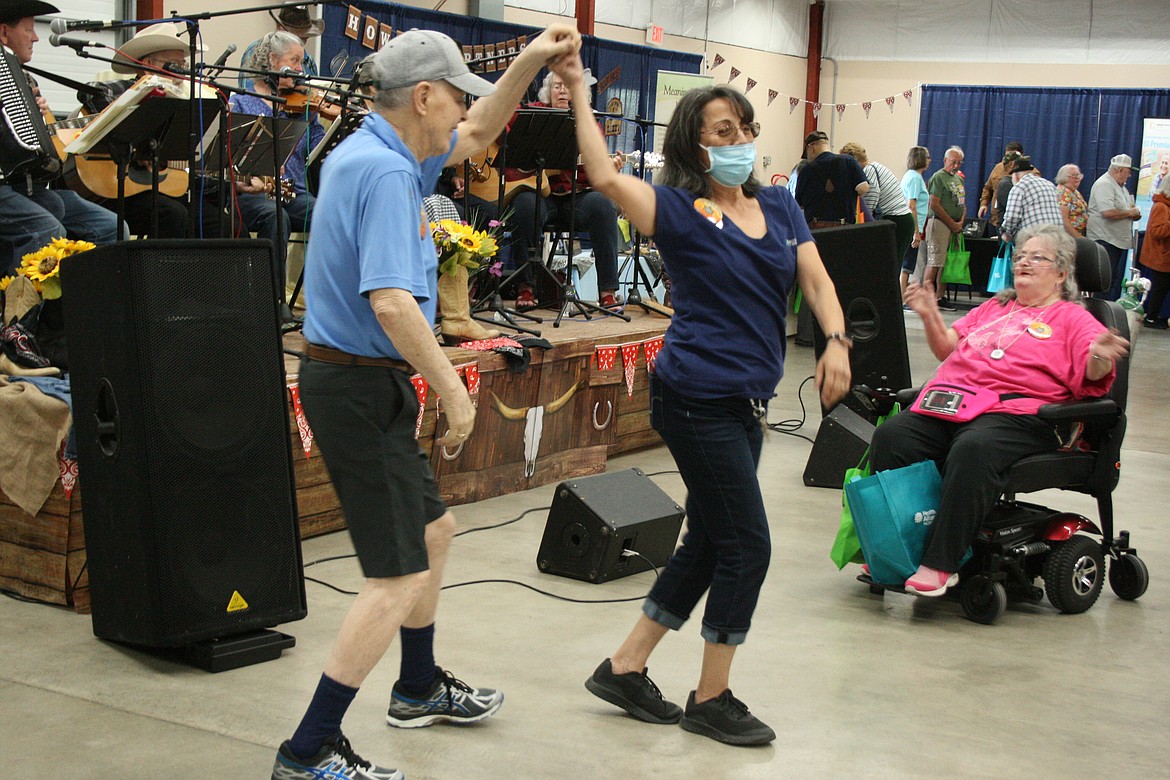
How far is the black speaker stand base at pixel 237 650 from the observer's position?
307cm

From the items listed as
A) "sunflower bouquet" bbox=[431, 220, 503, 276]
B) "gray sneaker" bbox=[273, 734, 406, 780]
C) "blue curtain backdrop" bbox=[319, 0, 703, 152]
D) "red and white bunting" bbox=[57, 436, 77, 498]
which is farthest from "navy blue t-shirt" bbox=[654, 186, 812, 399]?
"blue curtain backdrop" bbox=[319, 0, 703, 152]

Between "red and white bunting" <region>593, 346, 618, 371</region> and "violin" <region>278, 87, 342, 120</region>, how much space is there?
1.54 metres

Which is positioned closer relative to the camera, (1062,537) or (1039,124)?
(1062,537)

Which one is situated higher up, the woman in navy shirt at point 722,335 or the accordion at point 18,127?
the accordion at point 18,127

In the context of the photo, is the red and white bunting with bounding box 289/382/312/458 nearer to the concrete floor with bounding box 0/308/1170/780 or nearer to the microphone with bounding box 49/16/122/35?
the concrete floor with bounding box 0/308/1170/780

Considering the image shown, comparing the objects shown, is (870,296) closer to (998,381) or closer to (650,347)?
(998,381)

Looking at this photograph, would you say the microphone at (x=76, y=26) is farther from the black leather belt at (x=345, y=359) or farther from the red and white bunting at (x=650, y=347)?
the red and white bunting at (x=650, y=347)

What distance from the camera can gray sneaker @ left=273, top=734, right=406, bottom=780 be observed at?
2299 mm

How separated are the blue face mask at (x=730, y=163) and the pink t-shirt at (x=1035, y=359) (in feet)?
5.08

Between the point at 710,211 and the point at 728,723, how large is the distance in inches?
44.4

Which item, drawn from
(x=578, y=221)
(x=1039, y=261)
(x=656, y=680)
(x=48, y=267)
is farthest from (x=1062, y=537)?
(x=578, y=221)

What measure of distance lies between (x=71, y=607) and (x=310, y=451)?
97 centimetres

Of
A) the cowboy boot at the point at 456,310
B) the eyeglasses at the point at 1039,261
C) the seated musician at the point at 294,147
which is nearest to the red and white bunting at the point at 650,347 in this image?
the cowboy boot at the point at 456,310

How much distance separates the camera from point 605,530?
3.91 meters
